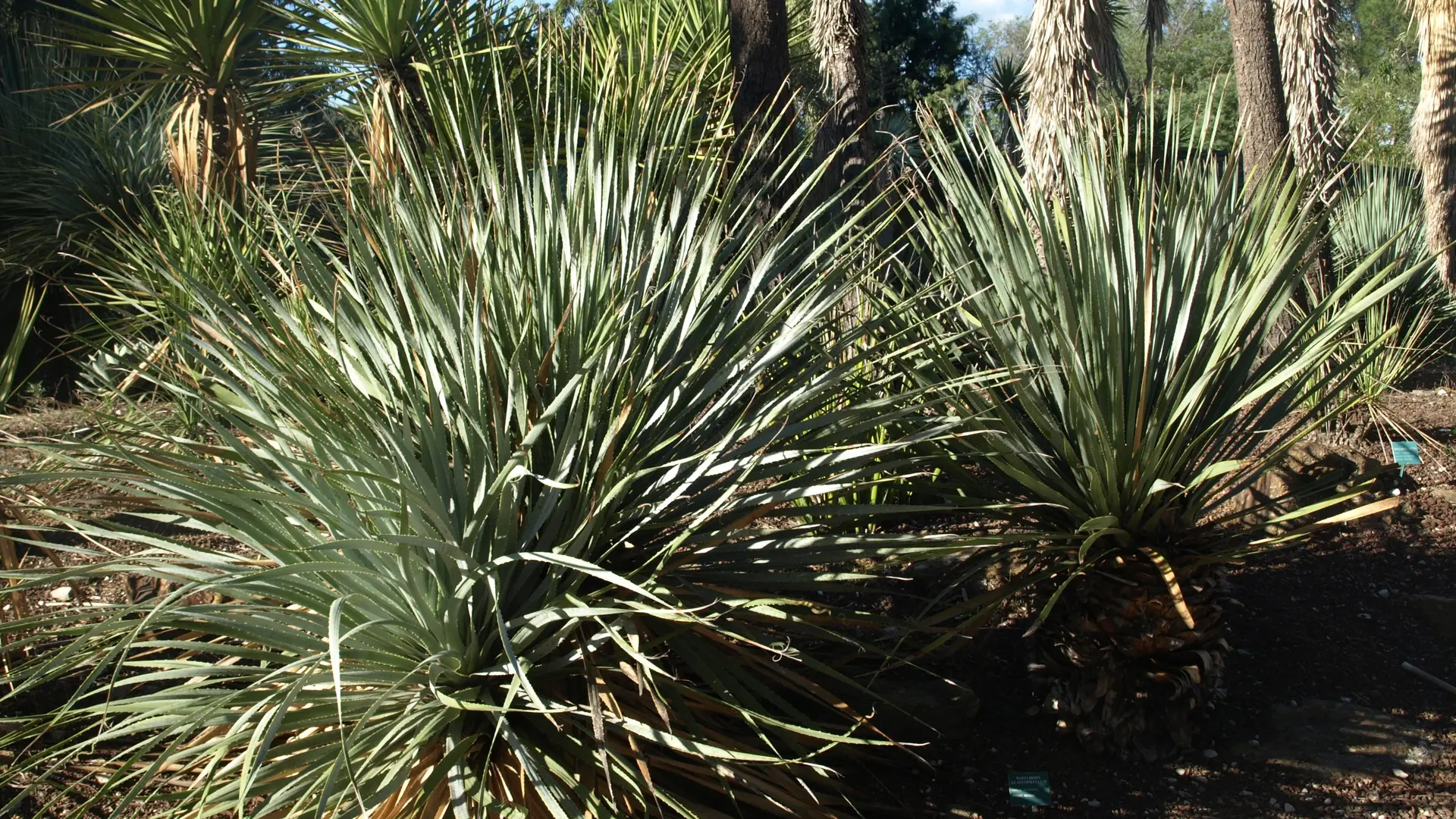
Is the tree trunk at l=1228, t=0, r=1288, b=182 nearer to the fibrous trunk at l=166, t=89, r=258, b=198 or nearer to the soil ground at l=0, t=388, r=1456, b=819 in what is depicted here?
the soil ground at l=0, t=388, r=1456, b=819

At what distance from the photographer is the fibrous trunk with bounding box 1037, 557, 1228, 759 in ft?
11.8

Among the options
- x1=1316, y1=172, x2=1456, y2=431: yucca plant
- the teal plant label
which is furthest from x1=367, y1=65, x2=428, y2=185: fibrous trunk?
x1=1316, y1=172, x2=1456, y2=431: yucca plant

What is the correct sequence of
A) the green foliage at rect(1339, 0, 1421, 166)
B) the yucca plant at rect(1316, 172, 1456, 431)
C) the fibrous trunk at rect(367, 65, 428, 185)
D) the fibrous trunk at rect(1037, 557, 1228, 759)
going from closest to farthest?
the fibrous trunk at rect(1037, 557, 1228, 759) → the fibrous trunk at rect(367, 65, 428, 185) → the yucca plant at rect(1316, 172, 1456, 431) → the green foliage at rect(1339, 0, 1421, 166)

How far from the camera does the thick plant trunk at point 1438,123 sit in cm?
905

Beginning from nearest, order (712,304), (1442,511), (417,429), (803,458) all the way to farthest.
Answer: (417,429), (803,458), (712,304), (1442,511)

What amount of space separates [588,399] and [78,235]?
9067mm

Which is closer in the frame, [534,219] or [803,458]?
[803,458]

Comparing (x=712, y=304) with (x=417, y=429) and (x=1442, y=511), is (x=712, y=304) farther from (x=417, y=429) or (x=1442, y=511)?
(x=1442, y=511)

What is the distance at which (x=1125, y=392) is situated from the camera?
3658mm

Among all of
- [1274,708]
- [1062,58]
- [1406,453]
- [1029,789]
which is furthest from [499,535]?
[1062,58]

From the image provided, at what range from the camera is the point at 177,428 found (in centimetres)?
513

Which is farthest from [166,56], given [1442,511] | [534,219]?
[1442,511]

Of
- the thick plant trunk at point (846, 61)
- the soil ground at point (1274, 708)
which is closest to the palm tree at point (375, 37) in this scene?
the thick plant trunk at point (846, 61)

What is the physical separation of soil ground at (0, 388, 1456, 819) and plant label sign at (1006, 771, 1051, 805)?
0.14m
